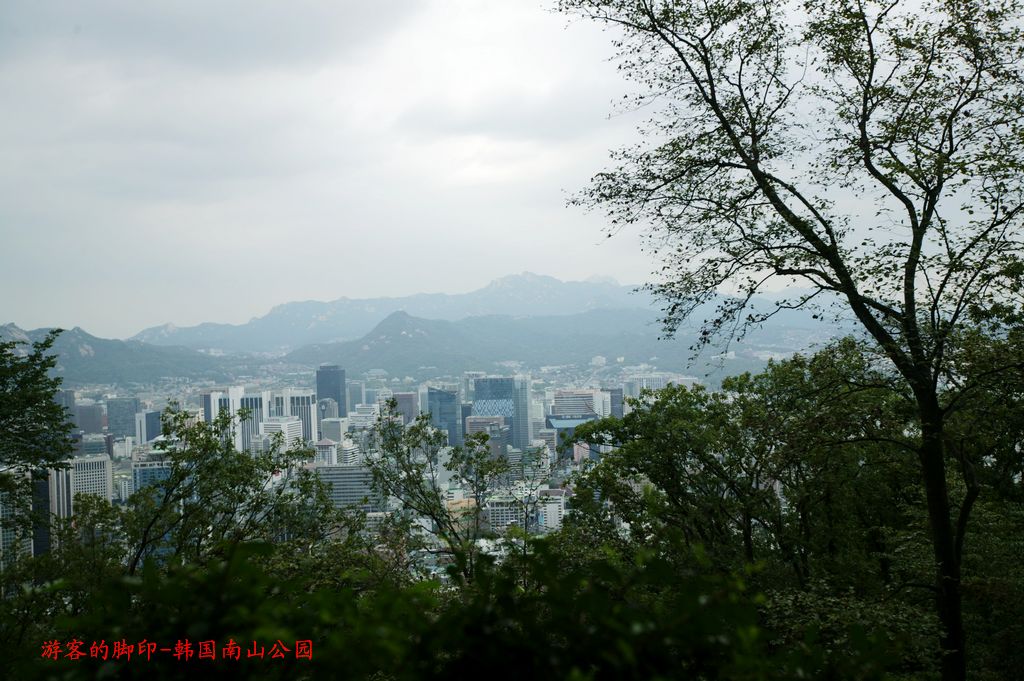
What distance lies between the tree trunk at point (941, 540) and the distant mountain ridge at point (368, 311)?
117828 mm

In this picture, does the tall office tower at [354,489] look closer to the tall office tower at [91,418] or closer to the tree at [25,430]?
the tree at [25,430]

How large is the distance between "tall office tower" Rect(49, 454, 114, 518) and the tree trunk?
50.5 feet

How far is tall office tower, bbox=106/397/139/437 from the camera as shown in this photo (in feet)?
154

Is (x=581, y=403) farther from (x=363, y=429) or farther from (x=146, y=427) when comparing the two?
(x=146, y=427)

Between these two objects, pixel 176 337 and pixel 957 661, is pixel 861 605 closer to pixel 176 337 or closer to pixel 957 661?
pixel 957 661

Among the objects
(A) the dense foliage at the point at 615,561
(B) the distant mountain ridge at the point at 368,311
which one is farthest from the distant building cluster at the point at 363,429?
(B) the distant mountain ridge at the point at 368,311

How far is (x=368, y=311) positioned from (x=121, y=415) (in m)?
120

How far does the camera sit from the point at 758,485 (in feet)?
25.3

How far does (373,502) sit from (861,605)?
593 cm

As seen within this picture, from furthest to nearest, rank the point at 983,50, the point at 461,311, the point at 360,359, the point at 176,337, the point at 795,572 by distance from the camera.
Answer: the point at 461,311 < the point at 176,337 < the point at 360,359 < the point at 795,572 < the point at 983,50

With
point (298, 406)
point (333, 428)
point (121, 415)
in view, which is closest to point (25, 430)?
point (333, 428)

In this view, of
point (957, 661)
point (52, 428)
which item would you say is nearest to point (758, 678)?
point (957, 661)

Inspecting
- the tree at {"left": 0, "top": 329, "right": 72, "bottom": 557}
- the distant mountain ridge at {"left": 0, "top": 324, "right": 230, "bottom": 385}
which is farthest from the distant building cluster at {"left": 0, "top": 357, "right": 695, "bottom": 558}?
the distant mountain ridge at {"left": 0, "top": 324, "right": 230, "bottom": 385}

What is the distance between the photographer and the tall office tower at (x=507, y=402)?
36.5 m
